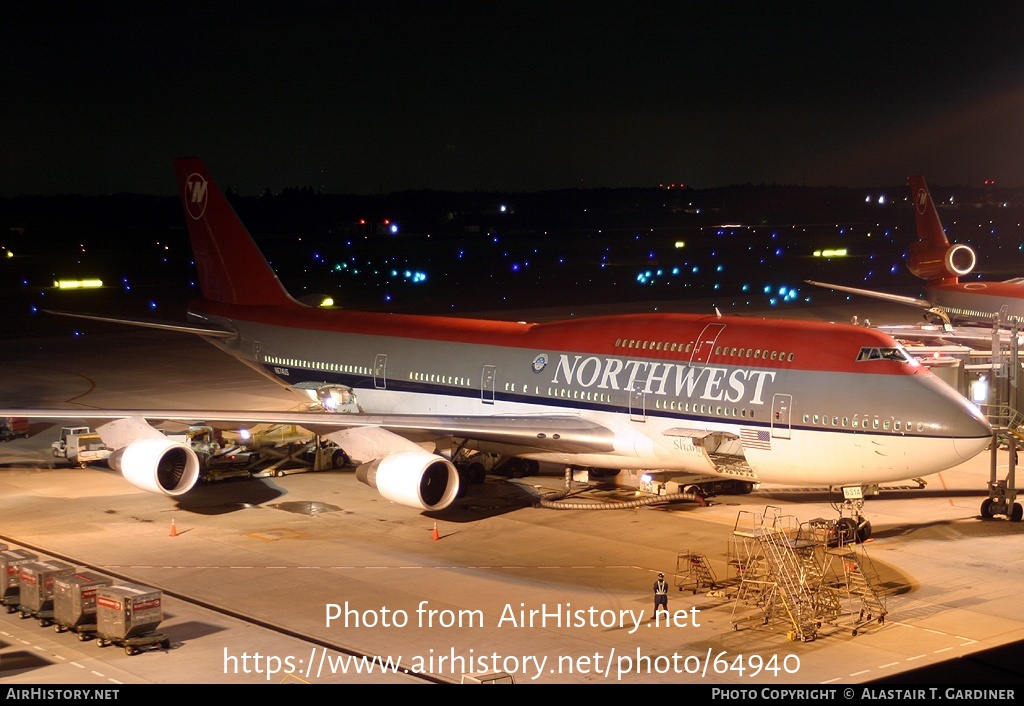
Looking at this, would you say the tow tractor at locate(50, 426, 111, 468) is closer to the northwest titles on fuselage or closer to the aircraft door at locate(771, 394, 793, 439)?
the northwest titles on fuselage

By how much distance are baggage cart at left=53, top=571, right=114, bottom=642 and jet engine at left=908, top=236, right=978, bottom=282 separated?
4452 cm

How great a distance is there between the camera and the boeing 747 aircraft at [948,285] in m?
50.1

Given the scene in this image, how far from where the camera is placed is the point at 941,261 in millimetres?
54312

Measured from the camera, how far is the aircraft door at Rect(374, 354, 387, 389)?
31.6m

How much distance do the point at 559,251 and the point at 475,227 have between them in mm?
60339

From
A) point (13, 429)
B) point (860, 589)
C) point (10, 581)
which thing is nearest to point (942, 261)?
point (860, 589)

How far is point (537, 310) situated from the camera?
71.6 m

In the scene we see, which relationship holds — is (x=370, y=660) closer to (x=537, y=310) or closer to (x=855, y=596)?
(x=855, y=596)

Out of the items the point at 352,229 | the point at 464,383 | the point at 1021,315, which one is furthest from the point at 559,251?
the point at 464,383

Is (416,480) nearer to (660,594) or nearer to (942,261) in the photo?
(660,594)

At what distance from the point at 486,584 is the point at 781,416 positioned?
6.78m

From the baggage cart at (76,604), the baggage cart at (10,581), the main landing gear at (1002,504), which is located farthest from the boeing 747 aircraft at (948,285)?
the baggage cart at (76,604)

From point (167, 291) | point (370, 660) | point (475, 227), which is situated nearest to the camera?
point (370, 660)

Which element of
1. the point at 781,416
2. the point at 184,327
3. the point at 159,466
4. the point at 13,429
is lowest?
the point at 159,466
